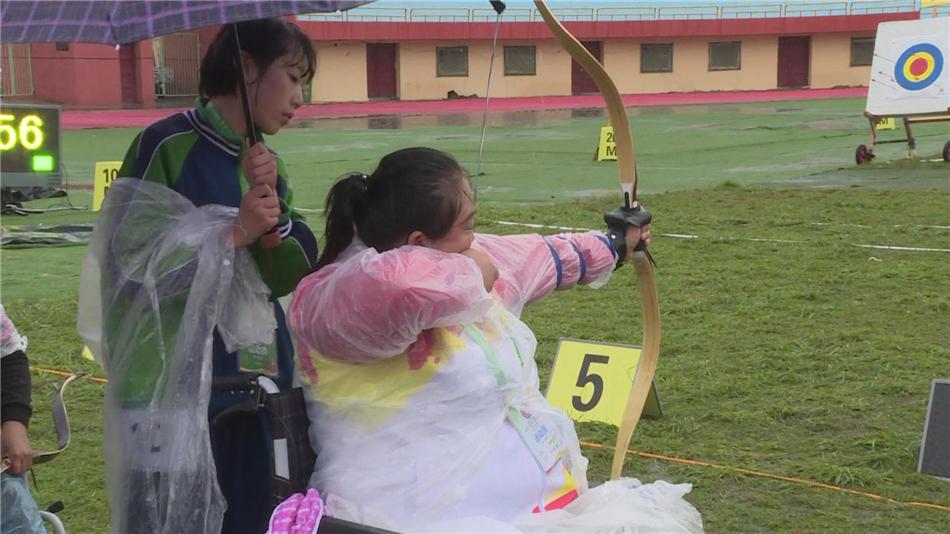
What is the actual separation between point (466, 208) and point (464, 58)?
32665 millimetres

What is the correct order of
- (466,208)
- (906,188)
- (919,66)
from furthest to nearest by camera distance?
(919,66) → (906,188) → (466,208)

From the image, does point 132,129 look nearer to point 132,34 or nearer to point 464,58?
point 464,58

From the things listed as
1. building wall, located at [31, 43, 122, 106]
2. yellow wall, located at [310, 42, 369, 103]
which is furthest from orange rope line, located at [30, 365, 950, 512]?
yellow wall, located at [310, 42, 369, 103]

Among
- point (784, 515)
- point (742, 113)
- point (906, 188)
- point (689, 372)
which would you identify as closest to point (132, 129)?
point (742, 113)

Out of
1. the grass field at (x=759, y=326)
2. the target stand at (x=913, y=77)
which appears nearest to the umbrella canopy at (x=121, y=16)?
the grass field at (x=759, y=326)

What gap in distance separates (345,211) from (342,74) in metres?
31.1

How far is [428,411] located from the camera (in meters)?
1.84

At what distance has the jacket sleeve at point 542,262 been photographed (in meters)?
2.17

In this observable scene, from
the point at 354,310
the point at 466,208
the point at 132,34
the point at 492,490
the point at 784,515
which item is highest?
the point at 132,34

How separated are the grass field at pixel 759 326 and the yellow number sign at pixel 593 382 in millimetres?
79

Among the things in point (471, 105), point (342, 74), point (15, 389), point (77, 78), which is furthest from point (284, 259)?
point (342, 74)

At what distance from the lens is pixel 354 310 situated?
70.6 inches

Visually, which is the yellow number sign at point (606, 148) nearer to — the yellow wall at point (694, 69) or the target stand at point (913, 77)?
the target stand at point (913, 77)

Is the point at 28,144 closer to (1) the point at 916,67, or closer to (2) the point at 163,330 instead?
(2) the point at 163,330
